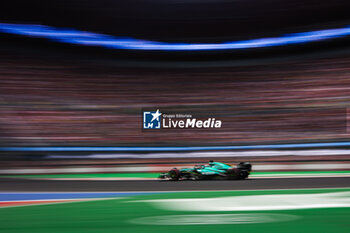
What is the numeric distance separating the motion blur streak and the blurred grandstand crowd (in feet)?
3.93

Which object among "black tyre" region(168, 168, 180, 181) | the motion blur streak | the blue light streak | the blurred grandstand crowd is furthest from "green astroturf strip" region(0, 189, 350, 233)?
the motion blur streak

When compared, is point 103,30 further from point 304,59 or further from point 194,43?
point 304,59

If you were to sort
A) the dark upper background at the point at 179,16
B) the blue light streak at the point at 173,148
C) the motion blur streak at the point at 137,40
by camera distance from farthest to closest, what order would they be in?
the dark upper background at the point at 179,16, the motion blur streak at the point at 137,40, the blue light streak at the point at 173,148

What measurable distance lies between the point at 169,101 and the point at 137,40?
3.94 metres

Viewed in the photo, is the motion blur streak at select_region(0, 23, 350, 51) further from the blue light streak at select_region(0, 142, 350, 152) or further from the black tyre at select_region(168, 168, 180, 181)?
the black tyre at select_region(168, 168, 180, 181)

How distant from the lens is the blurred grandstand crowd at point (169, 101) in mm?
13625

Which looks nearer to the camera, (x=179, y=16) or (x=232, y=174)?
(x=232, y=174)

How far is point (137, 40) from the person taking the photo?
53.7 feet

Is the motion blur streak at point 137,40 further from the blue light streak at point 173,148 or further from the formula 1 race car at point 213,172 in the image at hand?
the formula 1 race car at point 213,172

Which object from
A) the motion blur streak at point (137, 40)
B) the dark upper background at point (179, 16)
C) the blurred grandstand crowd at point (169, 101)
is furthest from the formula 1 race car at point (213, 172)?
the dark upper background at point (179, 16)

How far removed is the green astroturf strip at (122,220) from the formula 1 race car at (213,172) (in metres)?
3.44

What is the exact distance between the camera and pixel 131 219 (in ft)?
14.3

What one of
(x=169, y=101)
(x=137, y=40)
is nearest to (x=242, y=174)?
(x=169, y=101)

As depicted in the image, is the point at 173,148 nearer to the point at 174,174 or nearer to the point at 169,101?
the point at 169,101
